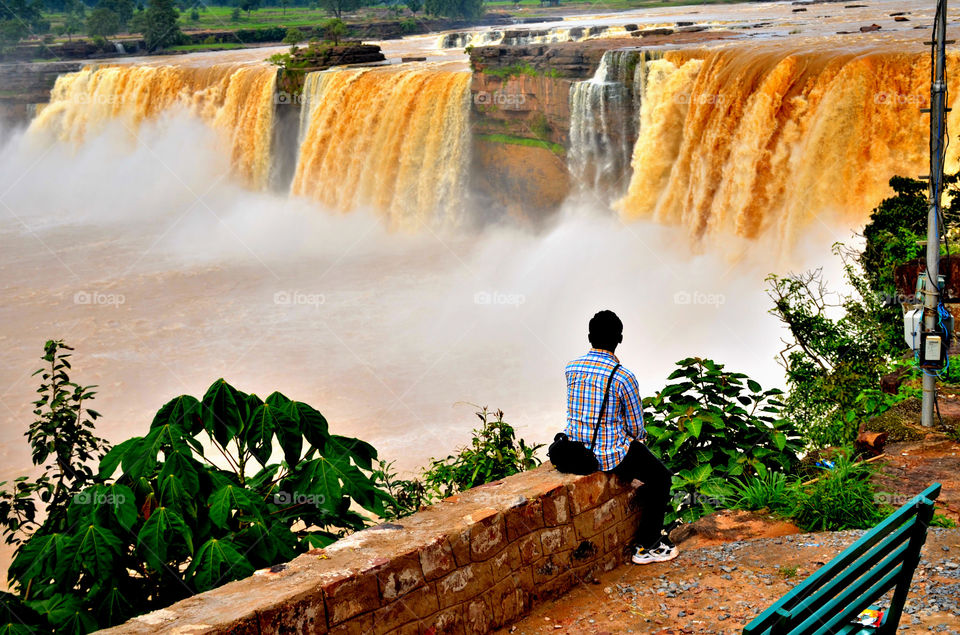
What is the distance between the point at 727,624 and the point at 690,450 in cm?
172

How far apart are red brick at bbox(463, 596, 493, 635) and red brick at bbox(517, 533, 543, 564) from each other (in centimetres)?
27

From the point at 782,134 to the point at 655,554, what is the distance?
11.2 meters

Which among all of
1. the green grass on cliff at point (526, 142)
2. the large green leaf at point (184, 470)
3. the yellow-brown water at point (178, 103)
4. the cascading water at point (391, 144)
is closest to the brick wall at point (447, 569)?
the large green leaf at point (184, 470)

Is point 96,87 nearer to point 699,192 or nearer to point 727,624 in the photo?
point 699,192

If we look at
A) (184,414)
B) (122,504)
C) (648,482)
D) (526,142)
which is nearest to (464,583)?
(648,482)

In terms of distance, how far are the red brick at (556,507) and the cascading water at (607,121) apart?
14194 millimetres

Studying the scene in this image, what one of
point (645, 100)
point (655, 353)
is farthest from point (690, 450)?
point (645, 100)

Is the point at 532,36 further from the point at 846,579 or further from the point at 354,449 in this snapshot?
the point at 846,579

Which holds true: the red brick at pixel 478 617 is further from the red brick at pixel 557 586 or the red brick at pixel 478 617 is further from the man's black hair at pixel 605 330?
the man's black hair at pixel 605 330

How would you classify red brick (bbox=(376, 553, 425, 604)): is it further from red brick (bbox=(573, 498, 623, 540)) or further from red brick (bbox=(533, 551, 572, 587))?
red brick (bbox=(573, 498, 623, 540))

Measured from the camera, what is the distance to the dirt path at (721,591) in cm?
374

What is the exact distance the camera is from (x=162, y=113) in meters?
28.4

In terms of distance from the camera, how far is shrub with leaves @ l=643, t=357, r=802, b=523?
525 cm

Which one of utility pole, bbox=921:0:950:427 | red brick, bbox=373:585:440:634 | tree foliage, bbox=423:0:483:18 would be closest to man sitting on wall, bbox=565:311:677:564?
red brick, bbox=373:585:440:634
